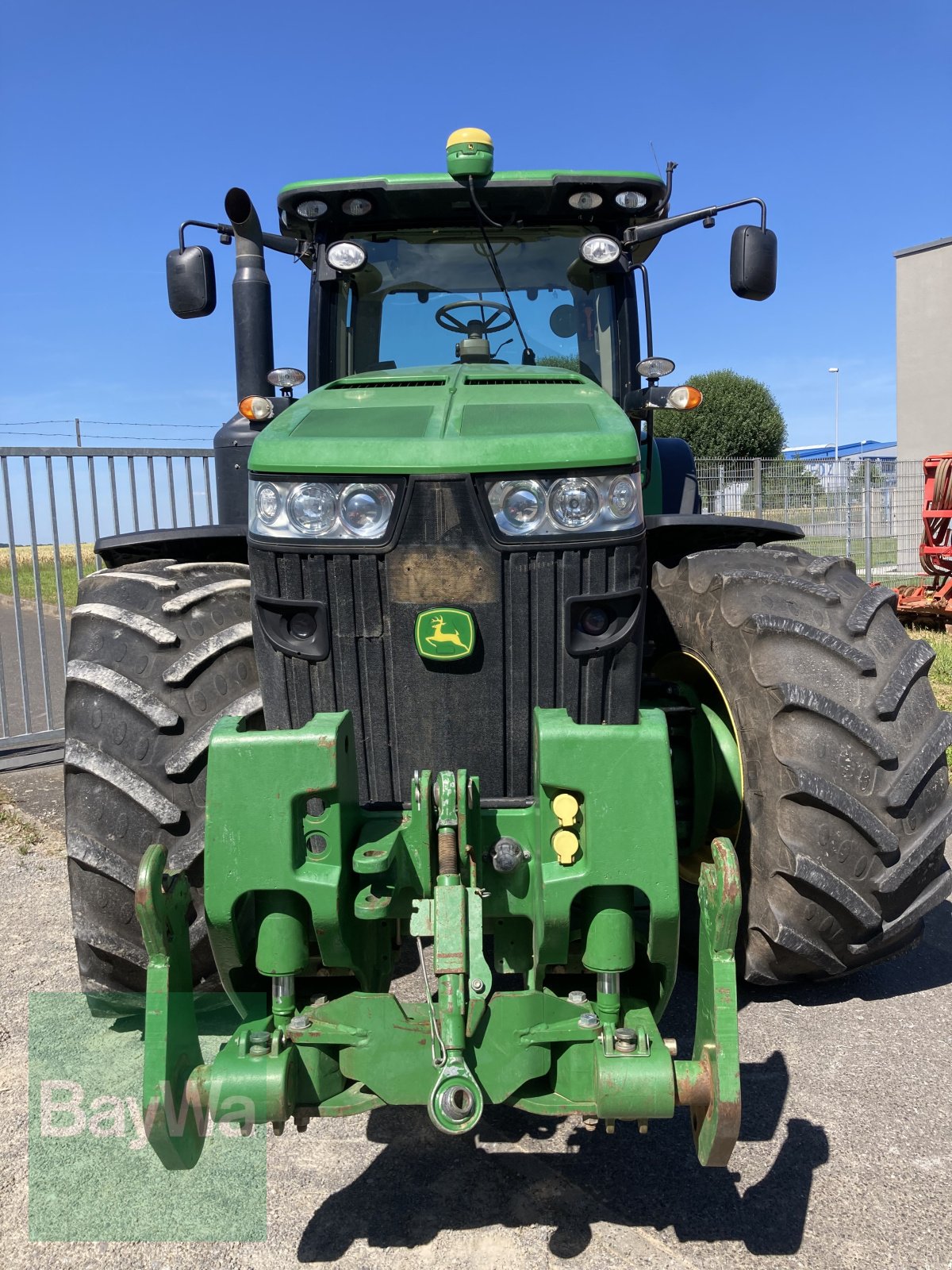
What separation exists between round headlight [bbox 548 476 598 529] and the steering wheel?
1597 mm

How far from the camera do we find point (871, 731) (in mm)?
2855

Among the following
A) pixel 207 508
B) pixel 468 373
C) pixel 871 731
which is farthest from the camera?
pixel 207 508

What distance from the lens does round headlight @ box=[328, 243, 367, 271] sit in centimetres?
380

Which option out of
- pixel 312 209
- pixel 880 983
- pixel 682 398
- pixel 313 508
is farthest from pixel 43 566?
pixel 880 983

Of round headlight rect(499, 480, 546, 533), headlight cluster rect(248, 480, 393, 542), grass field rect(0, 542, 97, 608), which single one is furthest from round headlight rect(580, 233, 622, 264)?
grass field rect(0, 542, 97, 608)

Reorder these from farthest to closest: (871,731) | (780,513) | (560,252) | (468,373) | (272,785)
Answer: (780,513)
(560,252)
(468,373)
(871,731)
(272,785)

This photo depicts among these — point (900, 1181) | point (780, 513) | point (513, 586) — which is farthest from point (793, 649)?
point (780, 513)

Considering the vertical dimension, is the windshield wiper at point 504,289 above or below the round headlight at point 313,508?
above

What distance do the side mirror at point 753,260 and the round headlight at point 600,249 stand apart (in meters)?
0.45

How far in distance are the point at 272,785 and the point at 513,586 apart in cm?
78

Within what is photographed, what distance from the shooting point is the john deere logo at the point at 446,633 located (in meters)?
2.61

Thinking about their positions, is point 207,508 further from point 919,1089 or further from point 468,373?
point 919,1089

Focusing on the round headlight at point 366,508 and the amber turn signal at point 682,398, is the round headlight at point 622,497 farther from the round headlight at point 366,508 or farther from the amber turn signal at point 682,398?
the amber turn signal at point 682,398

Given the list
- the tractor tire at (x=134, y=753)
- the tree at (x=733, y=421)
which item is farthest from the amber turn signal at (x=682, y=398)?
the tree at (x=733, y=421)
